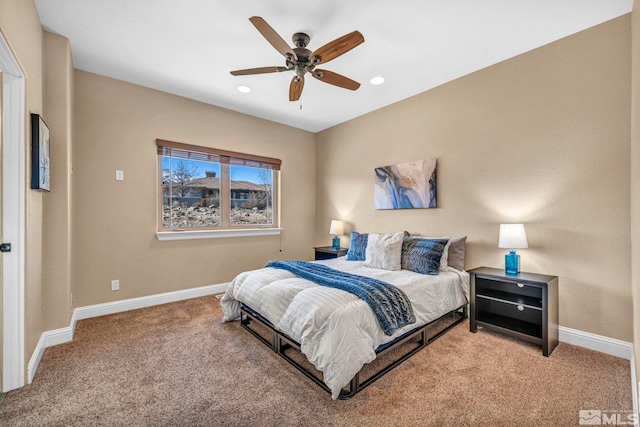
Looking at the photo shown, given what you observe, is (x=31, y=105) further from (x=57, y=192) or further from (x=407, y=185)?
(x=407, y=185)

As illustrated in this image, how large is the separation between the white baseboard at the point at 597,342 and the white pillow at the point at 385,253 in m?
1.55

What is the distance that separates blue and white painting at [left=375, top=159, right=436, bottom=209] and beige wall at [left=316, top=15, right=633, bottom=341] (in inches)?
4.5

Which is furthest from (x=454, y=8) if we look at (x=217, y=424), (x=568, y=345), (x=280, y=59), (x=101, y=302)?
(x=101, y=302)

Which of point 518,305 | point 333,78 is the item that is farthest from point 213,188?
point 518,305

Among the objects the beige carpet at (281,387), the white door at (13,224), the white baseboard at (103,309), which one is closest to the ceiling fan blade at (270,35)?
the white door at (13,224)

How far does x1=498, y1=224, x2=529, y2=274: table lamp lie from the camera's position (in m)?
2.53

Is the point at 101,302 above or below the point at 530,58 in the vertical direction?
below

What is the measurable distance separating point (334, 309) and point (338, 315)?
61 mm

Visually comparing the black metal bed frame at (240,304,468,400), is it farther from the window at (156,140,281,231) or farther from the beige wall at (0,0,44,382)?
the window at (156,140,281,231)

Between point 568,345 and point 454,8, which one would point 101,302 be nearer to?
point 454,8

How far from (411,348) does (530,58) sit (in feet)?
9.93

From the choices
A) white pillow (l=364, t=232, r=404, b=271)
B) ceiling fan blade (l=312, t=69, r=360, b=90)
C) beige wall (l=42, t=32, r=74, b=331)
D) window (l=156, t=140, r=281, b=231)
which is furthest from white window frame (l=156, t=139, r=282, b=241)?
ceiling fan blade (l=312, t=69, r=360, b=90)

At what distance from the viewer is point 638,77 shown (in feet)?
5.48

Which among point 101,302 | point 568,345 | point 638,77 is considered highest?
point 638,77
